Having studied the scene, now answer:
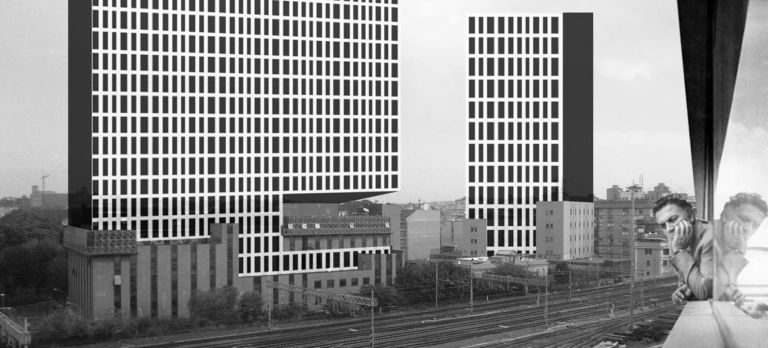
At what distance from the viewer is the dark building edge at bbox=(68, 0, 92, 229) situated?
8.27 m

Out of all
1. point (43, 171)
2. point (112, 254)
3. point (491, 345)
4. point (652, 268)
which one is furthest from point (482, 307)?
point (43, 171)

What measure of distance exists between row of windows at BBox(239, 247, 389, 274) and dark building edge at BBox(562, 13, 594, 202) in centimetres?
311

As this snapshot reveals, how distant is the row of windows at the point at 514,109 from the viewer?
33.6ft

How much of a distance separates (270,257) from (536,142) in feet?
13.0

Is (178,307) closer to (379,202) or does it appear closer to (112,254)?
(112,254)

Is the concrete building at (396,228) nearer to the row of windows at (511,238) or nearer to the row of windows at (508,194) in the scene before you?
the row of windows at (508,194)

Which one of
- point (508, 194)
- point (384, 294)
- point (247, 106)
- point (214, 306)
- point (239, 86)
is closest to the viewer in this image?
Result: point (214, 306)

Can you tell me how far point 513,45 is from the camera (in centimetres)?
1029

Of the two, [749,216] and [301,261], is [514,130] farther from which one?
[749,216]

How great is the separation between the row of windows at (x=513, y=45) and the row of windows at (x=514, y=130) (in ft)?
3.15

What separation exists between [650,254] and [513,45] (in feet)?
11.3

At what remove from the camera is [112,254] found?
7.38 meters

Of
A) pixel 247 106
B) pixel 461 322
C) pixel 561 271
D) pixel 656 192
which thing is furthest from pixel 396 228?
pixel 656 192

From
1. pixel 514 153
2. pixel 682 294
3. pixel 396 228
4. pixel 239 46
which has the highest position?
pixel 239 46
